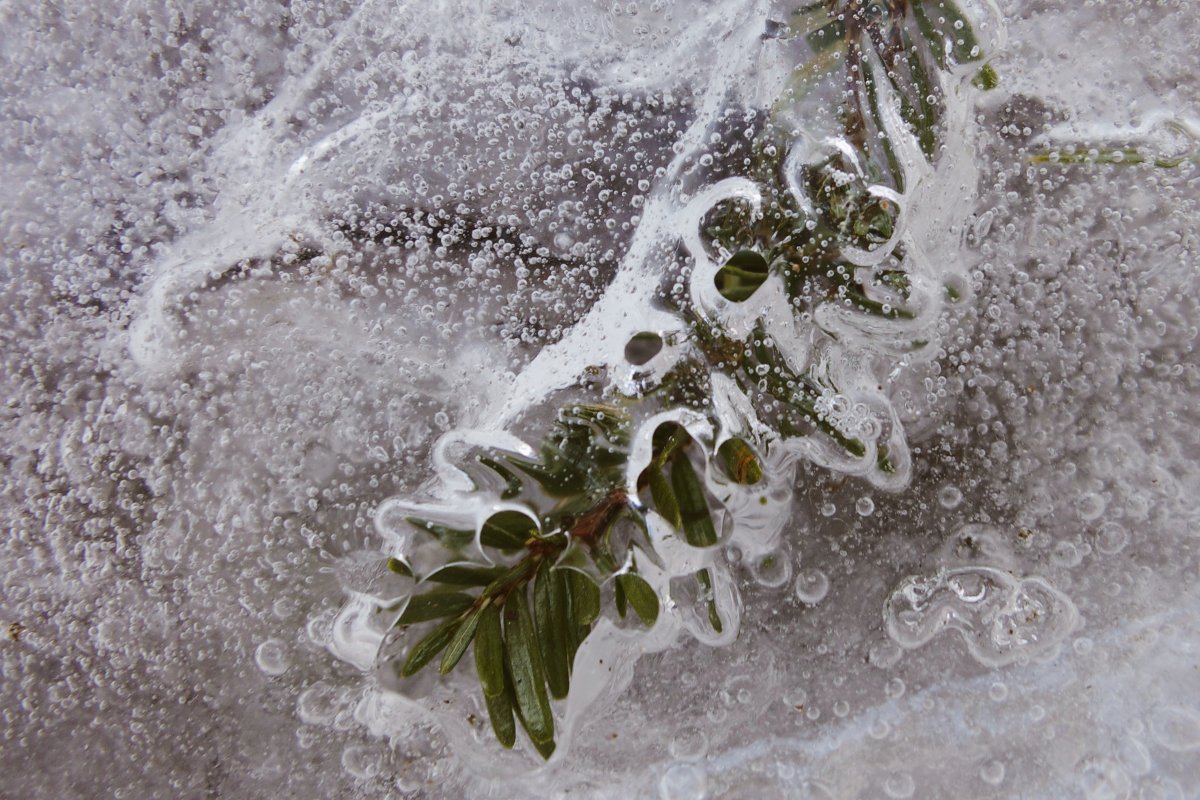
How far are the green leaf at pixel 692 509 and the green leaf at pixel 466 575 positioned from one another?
17cm

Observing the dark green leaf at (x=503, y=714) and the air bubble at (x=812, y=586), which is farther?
the air bubble at (x=812, y=586)

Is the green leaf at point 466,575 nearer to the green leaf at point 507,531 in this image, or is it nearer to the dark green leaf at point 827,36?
the green leaf at point 507,531

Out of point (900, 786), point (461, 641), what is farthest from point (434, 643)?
point (900, 786)

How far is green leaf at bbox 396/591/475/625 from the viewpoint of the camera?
0.69 m

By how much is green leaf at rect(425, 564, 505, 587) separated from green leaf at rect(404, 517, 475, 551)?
32 millimetres

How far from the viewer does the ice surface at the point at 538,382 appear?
30.9 inches

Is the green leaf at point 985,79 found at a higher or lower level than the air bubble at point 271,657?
higher

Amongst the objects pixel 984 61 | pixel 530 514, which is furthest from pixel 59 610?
pixel 984 61

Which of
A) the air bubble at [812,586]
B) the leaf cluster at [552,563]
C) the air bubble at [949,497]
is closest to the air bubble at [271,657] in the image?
the leaf cluster at [552,563]

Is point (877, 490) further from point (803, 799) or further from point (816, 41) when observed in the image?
point (816, 41)

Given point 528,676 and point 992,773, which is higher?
point 528,676

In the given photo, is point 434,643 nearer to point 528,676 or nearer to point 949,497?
point 528,676

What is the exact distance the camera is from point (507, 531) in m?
0.69

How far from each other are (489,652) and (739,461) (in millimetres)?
279
